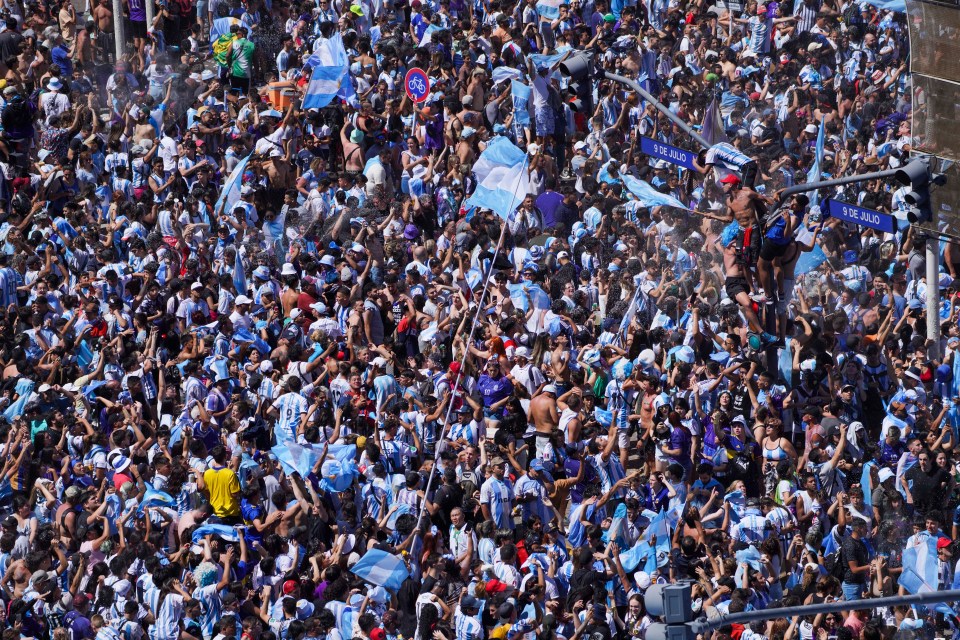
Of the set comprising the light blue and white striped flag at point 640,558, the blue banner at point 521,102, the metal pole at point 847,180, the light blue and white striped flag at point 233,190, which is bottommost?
the light blue and white striped flag at point 640,558

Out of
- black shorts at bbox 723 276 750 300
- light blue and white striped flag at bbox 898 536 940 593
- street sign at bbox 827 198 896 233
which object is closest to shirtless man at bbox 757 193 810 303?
black shorts at bbox 723 276 750 300

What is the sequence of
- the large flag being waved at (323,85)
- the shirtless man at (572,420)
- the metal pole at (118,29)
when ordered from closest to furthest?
the shirtless man at (572,420) < the large flag being waved at (323,85) < the metal pole at (118,29)

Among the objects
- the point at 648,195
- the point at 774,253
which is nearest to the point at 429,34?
the point at 648,195

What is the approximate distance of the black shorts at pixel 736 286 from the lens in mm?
20594

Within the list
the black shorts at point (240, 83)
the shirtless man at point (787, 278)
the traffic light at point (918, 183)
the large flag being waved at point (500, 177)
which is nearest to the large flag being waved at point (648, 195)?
the shirtless man at point (787, 278)

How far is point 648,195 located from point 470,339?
2.34 m

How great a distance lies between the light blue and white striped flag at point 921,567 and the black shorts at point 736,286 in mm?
3781

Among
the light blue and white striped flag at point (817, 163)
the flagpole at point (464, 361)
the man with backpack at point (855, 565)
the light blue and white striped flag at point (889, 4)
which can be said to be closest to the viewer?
the man with backpack at point (855, 565)

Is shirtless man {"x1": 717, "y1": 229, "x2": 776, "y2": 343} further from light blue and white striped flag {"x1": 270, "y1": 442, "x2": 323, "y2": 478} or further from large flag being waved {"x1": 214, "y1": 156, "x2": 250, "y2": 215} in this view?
large flag being waved {"x1": 214, "y1": 156, "x2": 250, "y2": 215}

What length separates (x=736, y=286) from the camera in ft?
67.8

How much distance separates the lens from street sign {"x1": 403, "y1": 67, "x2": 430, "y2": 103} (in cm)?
2503

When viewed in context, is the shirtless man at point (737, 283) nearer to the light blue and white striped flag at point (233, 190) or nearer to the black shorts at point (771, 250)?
the black shorts at point (771, 250)

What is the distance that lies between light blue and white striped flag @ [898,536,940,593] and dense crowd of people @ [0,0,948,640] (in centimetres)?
3

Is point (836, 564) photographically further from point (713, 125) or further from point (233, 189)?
point (233, 189)
